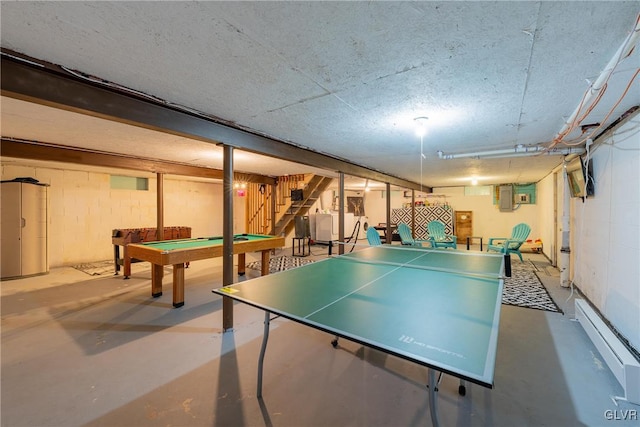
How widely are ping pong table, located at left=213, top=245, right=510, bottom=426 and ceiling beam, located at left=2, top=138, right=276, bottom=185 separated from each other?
157 inches

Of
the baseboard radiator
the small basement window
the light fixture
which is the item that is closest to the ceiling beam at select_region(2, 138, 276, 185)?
the small basement window

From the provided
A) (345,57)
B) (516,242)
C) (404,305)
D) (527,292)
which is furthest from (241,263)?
(516,242)

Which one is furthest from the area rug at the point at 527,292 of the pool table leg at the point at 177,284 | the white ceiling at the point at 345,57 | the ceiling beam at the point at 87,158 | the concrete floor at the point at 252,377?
the ceiling beam at the point at 87,158

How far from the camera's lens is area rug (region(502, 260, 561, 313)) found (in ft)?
11.7

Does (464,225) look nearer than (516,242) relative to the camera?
No

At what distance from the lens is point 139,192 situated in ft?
23.8

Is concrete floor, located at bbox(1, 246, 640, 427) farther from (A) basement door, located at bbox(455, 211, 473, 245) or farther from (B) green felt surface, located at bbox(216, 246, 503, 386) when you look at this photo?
(A) basement door, located at bbox(455, 211, 473, 245)

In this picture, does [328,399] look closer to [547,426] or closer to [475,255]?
[547,426]

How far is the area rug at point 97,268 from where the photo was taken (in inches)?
214

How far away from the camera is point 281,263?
6355mm

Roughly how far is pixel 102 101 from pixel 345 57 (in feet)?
5.90

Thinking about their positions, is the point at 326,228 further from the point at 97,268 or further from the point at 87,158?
the point at 87,158

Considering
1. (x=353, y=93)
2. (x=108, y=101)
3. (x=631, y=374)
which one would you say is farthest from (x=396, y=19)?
(x=631, y=374)

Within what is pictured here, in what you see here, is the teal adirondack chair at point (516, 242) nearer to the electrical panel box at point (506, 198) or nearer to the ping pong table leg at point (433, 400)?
the electrical panel box at point (506, 198)
